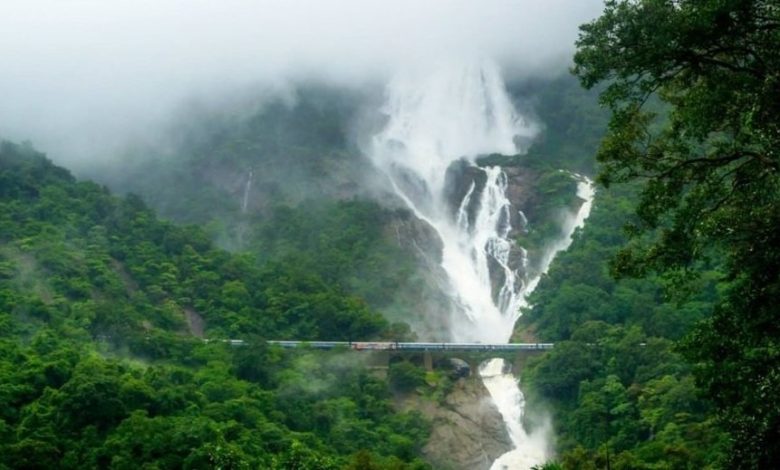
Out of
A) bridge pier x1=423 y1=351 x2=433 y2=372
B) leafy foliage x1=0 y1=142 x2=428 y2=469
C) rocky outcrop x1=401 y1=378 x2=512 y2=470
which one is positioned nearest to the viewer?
leafy foliage x1=0 y1=142 x2=428 y2=469

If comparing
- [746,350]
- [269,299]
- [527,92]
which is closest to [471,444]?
[269,299]

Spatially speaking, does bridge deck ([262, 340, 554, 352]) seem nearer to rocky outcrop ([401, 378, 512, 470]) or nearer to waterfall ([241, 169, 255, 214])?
rocky outcrop ([401, 378, 512, 470])

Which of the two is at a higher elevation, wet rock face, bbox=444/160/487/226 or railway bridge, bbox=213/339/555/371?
wet rock face, bbox=444/160/487/226

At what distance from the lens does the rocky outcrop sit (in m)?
58.4

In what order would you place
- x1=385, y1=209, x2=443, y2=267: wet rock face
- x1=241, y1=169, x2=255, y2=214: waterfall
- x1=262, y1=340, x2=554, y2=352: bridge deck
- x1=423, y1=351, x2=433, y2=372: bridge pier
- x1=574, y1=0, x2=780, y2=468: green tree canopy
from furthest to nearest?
1. x1=241, y1=169, x2=255, y2=214: waterfall
2. x1=385, y1=209, x2=443, y2=267: wet rock face
3. x1=423, y1=351, x2=433, y2=372: bridge pier
4. x1=262, y1=340, x2=554, y2=352: bridge deck
5. x1=574, y1=0, x2=780, y2=468: green tree canopy

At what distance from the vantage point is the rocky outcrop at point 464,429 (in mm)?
58375

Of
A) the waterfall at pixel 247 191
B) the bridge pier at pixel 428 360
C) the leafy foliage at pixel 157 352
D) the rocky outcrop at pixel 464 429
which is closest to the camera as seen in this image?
the leafy foliage at pixel 157 352

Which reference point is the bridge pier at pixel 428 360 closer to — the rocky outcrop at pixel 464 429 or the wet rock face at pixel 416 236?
the rocky outcrop at pixel 464 429

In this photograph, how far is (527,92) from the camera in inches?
4663

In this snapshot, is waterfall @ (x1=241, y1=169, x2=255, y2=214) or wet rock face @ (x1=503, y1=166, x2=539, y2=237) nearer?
wet rock face @ (x1=503, y1=166, x2=539, y2=237)

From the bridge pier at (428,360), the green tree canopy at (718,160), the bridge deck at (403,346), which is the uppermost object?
the bridge deck at (403,346)

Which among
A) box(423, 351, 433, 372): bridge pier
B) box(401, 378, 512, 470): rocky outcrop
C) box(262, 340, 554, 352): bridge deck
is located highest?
box(262, 340, 554, 352): bridge deck

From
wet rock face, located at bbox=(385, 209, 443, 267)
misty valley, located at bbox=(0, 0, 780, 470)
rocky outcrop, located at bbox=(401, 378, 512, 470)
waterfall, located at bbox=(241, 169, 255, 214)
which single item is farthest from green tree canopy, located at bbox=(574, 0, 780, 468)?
waterfall, located at bbox=(241, 169, 255, 214)

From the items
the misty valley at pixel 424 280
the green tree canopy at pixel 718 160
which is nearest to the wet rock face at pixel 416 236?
the misty valley at pixel 424 280
